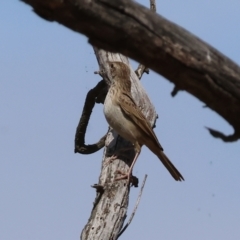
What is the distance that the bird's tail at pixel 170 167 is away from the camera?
7.71 m

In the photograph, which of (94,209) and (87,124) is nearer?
(94,209)

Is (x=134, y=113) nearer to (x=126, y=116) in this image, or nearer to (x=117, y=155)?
(x=126, y=116)

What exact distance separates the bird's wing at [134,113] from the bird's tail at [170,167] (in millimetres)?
329

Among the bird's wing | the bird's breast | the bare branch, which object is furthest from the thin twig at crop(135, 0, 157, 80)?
the bare branch

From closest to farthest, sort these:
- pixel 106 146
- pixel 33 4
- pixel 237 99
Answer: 1. pixel 33 4
2. pixel 237 99
3. pixel 106 146

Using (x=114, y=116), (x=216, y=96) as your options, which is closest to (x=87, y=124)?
(x=114, y=116)

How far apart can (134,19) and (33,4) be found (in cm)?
37

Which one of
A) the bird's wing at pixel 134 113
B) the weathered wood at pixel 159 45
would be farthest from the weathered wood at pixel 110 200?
the weathered wood at pixel 159 45

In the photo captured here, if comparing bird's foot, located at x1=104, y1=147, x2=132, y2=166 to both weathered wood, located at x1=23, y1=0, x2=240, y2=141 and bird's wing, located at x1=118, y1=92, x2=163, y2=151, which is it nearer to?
bird's wing, located at x1=118, y1=92, x2=163, y2=151

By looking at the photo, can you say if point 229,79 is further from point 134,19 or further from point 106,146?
point 106,146

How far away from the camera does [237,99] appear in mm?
2498

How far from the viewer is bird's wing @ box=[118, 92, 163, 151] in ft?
23.5

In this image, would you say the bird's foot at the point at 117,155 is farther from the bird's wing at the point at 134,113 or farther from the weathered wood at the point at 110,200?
the bird's wing at the point at 134,113

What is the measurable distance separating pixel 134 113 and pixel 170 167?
91 centimetres
